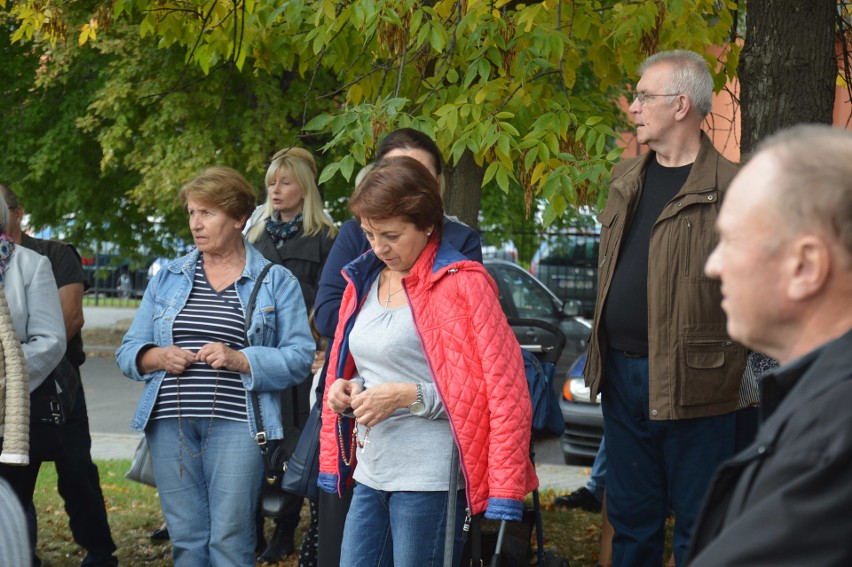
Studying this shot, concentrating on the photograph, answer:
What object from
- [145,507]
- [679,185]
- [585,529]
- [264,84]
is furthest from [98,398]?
[679,185]

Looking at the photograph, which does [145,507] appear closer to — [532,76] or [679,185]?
[532,76]

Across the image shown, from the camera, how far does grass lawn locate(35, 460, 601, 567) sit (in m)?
6.41

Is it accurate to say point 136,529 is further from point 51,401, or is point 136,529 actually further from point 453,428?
point 453,428

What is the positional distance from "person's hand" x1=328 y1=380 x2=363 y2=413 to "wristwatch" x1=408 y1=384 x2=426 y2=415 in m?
0.21

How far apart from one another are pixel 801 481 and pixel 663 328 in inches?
105

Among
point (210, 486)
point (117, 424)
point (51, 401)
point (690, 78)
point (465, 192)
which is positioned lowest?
point (117, 424)

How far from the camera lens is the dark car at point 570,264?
20.5 meters

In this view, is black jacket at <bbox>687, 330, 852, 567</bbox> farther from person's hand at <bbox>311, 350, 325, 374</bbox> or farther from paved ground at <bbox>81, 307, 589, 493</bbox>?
paved ground at <bbox>81, 307, 589, 493</bbox>

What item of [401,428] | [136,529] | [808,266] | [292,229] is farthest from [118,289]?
[808,266]

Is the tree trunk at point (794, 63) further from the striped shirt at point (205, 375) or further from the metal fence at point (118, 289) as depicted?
the metal fence at point (118, 289)

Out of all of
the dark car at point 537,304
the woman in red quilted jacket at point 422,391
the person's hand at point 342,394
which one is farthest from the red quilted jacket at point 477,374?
the dark car at point 537,304

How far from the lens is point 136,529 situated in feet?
23.4

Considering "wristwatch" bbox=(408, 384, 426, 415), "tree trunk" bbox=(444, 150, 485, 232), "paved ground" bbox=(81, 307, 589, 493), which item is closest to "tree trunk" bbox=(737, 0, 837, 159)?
"wristwatch" bbox=(408, 384, 426, 415)

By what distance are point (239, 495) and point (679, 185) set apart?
2.15 m
